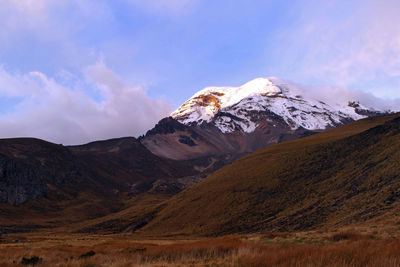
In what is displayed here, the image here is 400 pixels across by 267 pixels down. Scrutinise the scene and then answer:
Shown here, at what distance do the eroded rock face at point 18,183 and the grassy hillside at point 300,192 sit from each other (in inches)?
2567

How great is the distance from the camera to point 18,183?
127 m

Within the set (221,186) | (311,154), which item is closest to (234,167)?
(221,186)

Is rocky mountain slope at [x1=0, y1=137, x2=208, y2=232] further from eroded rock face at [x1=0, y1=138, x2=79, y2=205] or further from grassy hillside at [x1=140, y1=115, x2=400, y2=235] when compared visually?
grassy hillside at [x1=140, y1=115, x2=400, y2=235]

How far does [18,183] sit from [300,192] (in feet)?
358

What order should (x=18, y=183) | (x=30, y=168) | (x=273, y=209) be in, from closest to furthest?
(x=273, y=209) < (x=18, y=183) < (x=30, y=168)

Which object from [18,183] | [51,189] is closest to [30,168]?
[18,183]

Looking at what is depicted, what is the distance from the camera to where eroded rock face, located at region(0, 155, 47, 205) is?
12119 centimetres

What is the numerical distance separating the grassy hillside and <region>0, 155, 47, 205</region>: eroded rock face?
2567 inches

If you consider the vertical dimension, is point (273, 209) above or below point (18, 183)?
below

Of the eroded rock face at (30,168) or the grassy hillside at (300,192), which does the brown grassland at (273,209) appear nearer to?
the grassy hillside at (300,192)

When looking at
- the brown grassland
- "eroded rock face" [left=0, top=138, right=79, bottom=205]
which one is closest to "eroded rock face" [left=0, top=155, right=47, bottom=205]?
"eroded rock face" [left=0, top=138, right=79, bottom=205]

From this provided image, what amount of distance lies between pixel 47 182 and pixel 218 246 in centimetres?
14413

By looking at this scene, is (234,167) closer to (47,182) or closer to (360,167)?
(360,167)

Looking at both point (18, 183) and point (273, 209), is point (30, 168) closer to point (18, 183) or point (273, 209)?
point (18, 183)
